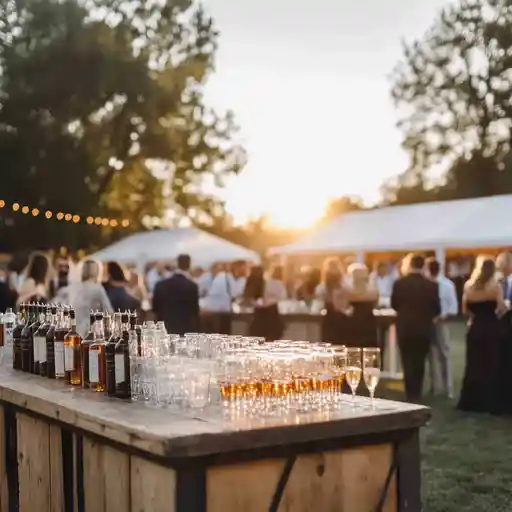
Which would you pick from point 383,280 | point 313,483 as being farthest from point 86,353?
point 383,280

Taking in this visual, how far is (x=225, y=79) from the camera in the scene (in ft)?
83.9

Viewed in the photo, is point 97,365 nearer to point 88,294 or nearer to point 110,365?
point 110,365

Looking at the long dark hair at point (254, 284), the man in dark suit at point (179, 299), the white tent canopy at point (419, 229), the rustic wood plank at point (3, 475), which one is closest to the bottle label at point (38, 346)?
the rustic wood plank at point (3, 475)

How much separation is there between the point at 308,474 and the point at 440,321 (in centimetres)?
549

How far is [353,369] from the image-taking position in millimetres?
2812

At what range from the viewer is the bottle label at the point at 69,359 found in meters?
3.29

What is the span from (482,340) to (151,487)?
511 centimetres

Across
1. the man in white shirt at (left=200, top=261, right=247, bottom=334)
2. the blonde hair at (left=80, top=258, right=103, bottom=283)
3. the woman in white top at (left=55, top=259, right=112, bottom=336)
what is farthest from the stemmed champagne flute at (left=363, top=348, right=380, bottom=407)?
the man in white shirt at (left=200, top=261, right=247, bottom=334)

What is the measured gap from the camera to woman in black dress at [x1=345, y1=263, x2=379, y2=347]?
711 cm

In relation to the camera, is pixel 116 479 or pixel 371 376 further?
pixel 371 376

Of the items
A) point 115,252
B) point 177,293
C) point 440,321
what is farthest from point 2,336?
point 115,252

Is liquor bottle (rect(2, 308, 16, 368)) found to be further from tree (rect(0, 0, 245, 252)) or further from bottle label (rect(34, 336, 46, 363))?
tree (rect(0, 0, 245, 252))

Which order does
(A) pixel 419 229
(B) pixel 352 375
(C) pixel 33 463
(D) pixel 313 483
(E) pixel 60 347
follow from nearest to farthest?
(D) pixel 313 483
(B) pixel 352 375
(C) pixel 33 463
(E) pixel 60 347
(A) pixel 419 229

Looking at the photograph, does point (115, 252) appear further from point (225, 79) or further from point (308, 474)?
point (308, 474)
